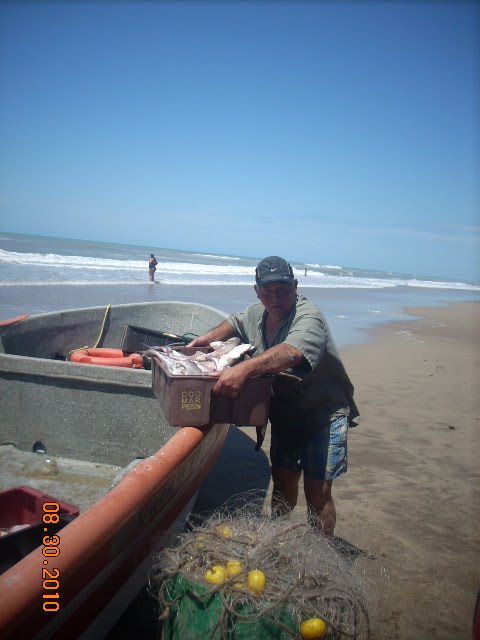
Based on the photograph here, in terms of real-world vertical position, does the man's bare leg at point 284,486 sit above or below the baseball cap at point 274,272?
below

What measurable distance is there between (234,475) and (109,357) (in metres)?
1.99

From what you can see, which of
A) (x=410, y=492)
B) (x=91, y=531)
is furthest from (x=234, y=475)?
(x=91, y=531)

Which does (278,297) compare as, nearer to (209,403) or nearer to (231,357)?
(231,357)

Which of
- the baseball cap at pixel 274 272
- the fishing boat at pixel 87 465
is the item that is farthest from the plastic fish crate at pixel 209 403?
the baseball cap at pixel 274 272

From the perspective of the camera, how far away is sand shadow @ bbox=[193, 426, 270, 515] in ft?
14.1

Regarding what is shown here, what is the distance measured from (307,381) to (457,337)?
13361mm

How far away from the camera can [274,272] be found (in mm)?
3006

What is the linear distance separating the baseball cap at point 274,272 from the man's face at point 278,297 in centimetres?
3

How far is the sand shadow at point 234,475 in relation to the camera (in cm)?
430

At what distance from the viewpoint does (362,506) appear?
437cm

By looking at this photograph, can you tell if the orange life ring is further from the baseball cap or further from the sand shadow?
the baseball cap

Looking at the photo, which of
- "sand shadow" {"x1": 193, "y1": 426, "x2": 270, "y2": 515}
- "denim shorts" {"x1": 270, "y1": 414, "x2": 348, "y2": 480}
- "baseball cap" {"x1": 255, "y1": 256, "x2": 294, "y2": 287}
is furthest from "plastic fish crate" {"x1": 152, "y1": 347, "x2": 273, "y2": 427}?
"sand shadow" {"x1": 193, "y1": 426, "x2": 270, "y2": 515}

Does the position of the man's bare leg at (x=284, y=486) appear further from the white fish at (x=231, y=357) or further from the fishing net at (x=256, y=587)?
the white fish at (x=231, y=357)

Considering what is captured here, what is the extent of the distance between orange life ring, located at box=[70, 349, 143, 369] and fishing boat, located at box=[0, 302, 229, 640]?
15.5 inches
